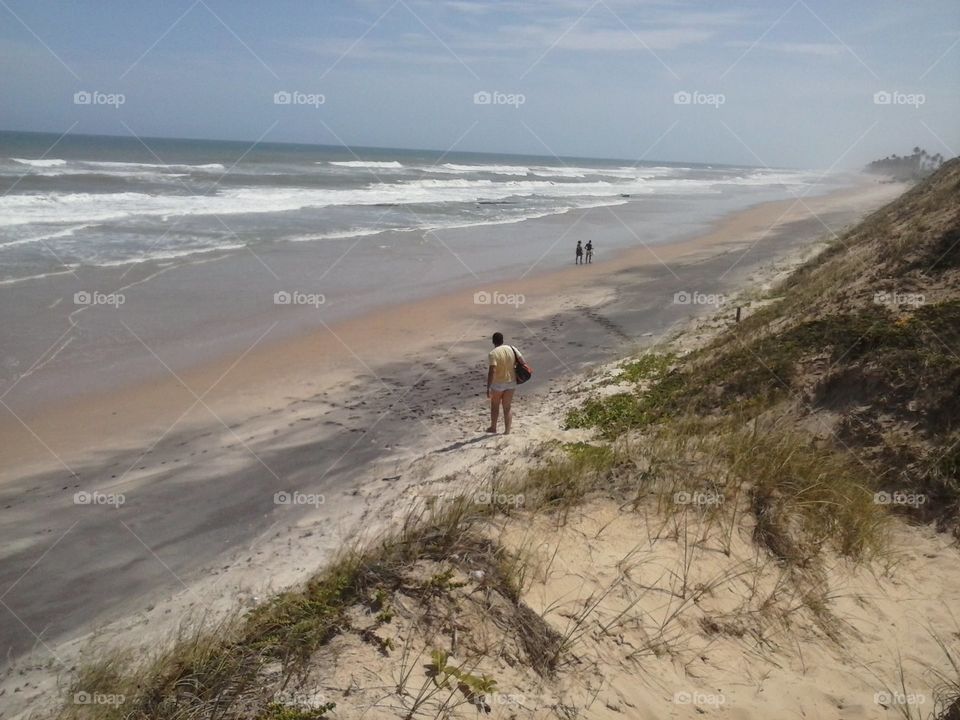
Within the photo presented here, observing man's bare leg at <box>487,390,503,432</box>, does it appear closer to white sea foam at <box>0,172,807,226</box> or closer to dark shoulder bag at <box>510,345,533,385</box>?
dark shoulder bag at <box>510,345,533,385</box>

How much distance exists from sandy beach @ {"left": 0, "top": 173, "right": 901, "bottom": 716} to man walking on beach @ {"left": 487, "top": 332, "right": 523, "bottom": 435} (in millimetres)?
524

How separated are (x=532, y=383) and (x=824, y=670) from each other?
8.87m

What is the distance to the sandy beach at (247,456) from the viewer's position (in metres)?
6.90

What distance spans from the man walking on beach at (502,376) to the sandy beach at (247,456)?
524mm

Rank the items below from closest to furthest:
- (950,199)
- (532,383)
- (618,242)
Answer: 1. (532,383)
2. (950,199)
3. (618,242)

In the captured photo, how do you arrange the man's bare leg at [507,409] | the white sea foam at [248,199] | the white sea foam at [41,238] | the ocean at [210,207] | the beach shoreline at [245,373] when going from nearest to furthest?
1. the man's bare leg at [507,409]
2. the beach shoreline at [245,373]
3. the white sea foam at [41,238]
4. the ocean at [210,207]
5. the white sea foam at [248,199]

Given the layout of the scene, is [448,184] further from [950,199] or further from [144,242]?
[950,199]

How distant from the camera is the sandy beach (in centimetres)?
690

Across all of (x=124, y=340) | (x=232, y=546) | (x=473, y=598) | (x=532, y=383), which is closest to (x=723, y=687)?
(x=473, y=598)

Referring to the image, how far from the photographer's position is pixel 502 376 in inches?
391

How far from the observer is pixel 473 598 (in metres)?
4.56

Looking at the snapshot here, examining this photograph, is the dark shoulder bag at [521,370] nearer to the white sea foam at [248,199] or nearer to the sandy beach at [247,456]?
the sandy beach at [247,456]

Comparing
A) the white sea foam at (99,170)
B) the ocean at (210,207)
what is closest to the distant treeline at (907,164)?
the ocean at (210,207)

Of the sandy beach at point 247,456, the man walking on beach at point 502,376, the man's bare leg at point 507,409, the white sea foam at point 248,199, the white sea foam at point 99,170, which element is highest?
the white sea foam at point 99,170
